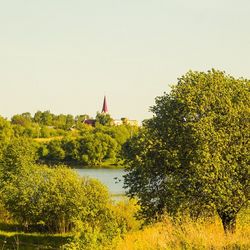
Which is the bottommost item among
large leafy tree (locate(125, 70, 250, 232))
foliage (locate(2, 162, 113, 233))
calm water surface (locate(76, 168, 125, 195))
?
calm water surface (locate(76, 168, 125, 195))

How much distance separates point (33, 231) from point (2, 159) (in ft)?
41.3

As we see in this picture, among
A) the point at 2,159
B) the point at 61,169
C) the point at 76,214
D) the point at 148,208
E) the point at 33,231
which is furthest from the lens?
the point at 2,159

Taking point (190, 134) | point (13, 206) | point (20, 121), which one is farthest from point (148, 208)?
point (20, 121)

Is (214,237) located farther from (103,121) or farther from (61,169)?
(103,121)

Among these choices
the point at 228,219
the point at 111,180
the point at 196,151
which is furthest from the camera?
the point at 111,180

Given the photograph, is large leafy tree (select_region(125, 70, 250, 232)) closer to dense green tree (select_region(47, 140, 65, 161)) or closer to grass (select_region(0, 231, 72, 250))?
grass (select_region(0, 231, 72, 250))

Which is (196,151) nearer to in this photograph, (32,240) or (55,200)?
(32,240)

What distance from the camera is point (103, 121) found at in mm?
191250

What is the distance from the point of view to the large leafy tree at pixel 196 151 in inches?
756

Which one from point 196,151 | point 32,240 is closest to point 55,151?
point 32,240

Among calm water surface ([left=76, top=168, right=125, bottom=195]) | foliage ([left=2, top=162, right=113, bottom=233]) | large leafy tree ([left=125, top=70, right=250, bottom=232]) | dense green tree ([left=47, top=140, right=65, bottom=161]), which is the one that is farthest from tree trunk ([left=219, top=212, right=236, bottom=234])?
dense green tree ([left=47, top=140, right=65, bottom=161])

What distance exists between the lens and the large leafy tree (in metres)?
19.2

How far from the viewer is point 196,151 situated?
62.9 feet

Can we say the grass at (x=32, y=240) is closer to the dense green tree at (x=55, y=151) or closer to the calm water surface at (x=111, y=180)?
the calm water surface at (x=111, y=180)
